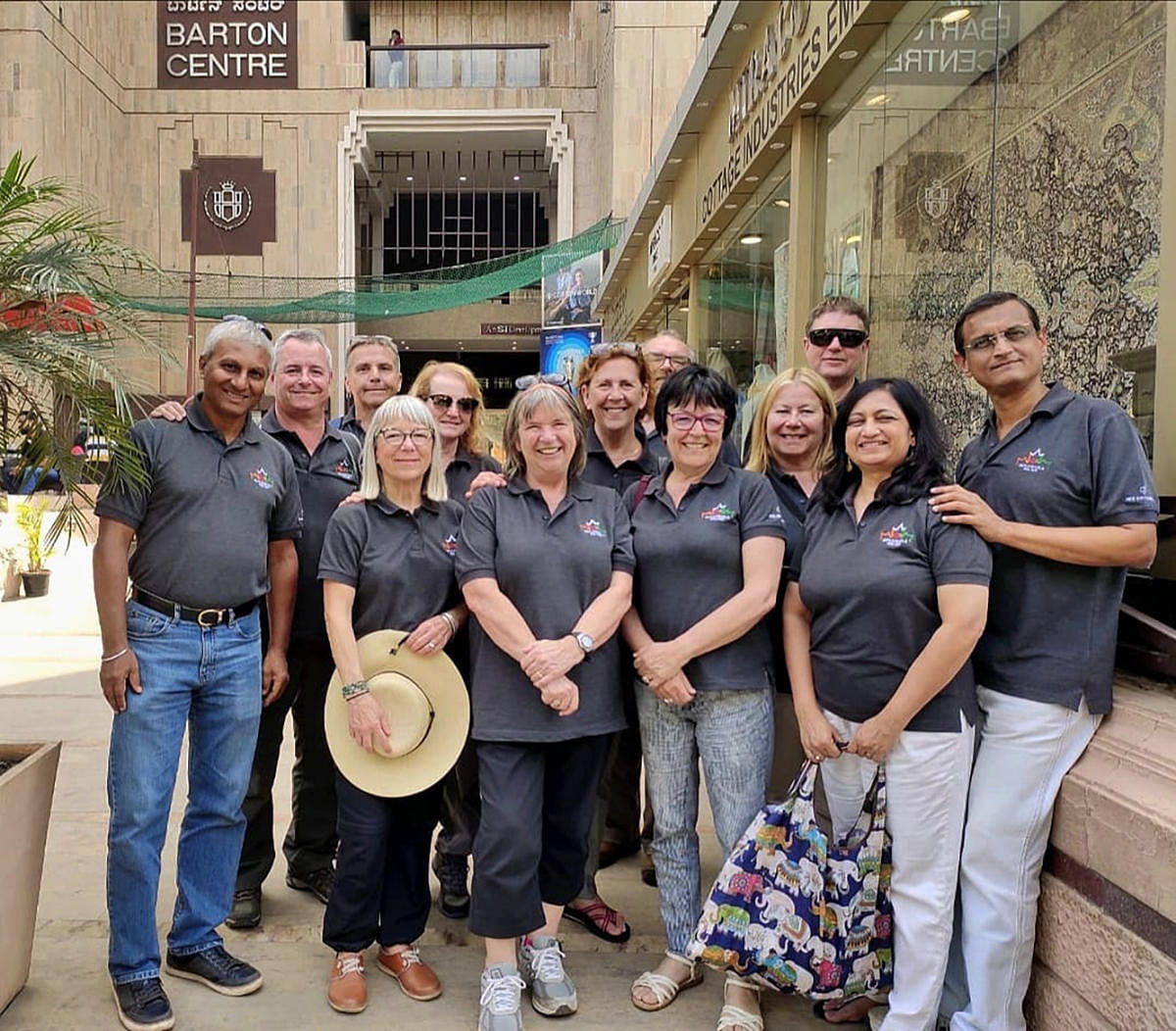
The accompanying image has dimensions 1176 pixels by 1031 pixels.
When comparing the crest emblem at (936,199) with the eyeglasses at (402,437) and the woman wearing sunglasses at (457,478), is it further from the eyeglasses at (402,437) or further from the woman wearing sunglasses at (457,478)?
the eyeglasses at (402,437)

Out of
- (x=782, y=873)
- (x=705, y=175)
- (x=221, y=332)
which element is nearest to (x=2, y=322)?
(x=221, y=332)

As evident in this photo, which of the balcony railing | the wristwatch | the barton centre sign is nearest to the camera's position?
the wristwatch

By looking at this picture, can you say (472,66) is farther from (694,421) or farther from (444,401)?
(694,421)

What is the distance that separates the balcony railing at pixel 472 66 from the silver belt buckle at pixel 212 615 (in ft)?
82.0

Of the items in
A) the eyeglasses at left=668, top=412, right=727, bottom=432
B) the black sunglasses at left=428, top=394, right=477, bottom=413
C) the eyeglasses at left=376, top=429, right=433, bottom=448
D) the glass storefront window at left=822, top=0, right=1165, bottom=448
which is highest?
the glass storefront window at left=822, top=0, right=1165, bottom=448

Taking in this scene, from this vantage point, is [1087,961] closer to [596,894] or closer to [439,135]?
[596,894]

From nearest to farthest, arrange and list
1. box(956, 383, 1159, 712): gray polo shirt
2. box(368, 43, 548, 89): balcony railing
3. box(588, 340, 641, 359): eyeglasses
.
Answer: box(956, 383, 1159, 712): gray polo shirt < box(588, 340, 641, 359): eyeglasses < box(368, 43, 548, 89): balcony railing

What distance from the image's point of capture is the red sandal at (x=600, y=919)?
128 inches

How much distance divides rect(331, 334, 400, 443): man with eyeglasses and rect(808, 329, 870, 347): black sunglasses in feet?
5.10

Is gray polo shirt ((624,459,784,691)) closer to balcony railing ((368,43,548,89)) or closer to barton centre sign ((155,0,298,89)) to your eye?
balcony railing ((368,43,548,89))

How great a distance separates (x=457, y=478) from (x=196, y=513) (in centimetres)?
96

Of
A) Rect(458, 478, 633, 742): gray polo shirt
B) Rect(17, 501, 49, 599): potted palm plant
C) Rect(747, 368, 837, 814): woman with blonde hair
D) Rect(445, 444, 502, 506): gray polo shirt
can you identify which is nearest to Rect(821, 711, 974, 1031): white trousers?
Rect(747, 368, 837, 814): woman with blonde hair

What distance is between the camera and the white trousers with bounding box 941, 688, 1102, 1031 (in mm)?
2391

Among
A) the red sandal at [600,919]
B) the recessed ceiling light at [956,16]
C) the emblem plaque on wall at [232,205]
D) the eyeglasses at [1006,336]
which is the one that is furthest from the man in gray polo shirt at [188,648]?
the emblem plaque on wall at [232,205]
